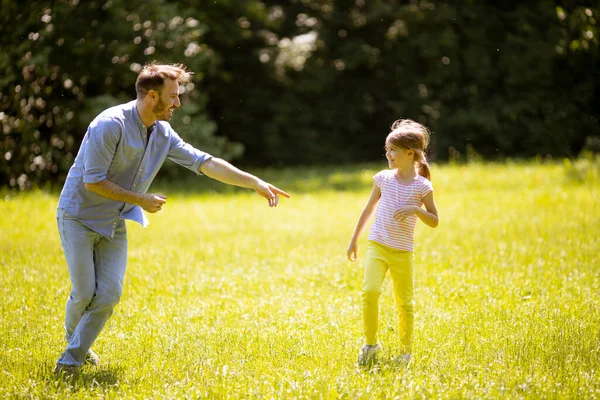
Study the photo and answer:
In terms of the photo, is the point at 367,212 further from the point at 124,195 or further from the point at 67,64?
the point at 67,64

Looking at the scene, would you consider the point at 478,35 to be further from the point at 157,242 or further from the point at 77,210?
the point at 77,210

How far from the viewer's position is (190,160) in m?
5.58

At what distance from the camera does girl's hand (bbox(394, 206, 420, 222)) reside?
5281 mm

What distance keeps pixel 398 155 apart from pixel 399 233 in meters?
0.62

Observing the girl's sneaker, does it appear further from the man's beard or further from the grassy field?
the man's beard

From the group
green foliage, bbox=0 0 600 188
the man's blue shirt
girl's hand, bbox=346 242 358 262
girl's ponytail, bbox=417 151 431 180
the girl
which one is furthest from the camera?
green foliage, bbox=0 0 600 188

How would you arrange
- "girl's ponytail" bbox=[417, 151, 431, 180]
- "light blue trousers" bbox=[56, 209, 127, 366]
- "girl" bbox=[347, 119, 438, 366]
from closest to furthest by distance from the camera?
"light blue trousers" bbox=[56, 209, 127, 366] < "girl" bbox=[347, 119, 438, 366] < "girl's ponytail" bbox=[417, 151, 431, 180]

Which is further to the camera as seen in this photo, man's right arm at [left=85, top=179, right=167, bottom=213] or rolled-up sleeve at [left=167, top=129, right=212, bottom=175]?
rolled-up sleeve at [left=167, top=129, right=212, bottom=175]

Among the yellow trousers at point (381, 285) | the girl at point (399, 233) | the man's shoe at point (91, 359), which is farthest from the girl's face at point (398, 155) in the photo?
the man's shoe at point (91, 359)

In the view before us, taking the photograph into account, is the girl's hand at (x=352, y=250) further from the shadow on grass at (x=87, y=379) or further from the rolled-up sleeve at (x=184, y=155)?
the shadow on grass at (x=87, y=379)

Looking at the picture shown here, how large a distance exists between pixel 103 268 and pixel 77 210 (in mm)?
484

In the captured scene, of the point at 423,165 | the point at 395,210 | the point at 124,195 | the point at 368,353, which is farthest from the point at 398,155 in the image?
the point at 124,195

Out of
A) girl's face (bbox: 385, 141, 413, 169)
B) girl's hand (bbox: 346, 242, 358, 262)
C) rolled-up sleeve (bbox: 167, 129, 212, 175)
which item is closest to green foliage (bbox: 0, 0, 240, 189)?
rolled-up sleeve (bbox: 167, 129, 212, 175)

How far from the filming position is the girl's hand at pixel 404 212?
528cm
